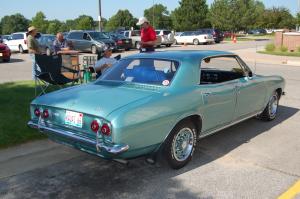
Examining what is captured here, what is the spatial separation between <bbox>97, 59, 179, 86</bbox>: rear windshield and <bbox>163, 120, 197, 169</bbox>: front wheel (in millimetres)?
581

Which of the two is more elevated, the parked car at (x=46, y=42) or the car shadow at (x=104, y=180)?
the parked car at (x=46, y=42)

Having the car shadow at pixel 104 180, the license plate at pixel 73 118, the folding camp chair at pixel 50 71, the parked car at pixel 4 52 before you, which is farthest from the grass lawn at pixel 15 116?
the parked car at pixel 4 52

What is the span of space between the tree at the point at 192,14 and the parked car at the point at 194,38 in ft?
69.5

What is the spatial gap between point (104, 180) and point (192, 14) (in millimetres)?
56985

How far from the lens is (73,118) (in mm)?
4246

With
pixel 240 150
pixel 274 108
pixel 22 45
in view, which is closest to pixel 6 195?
pixel 240 150

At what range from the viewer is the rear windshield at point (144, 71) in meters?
4.89

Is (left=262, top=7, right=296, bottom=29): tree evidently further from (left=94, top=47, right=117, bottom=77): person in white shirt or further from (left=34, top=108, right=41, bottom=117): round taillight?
(left=34, top=108, right=41, bottom=117): round taillight

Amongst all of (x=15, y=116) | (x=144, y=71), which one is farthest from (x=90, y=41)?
(x=144, y=71)

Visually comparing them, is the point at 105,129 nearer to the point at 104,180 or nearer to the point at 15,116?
the point at 104,180

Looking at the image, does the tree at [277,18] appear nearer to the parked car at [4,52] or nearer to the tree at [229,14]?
the tree at [229,14]

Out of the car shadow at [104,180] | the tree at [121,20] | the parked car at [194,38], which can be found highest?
the tree at [121,20]

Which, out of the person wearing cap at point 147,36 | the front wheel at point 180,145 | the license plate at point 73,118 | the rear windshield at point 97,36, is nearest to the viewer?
the license plate at point 73,118

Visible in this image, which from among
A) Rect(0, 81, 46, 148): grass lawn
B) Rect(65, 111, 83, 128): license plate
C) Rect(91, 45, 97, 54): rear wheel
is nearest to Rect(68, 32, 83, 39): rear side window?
Rect(91, 45, 97, 54): rear wheel
